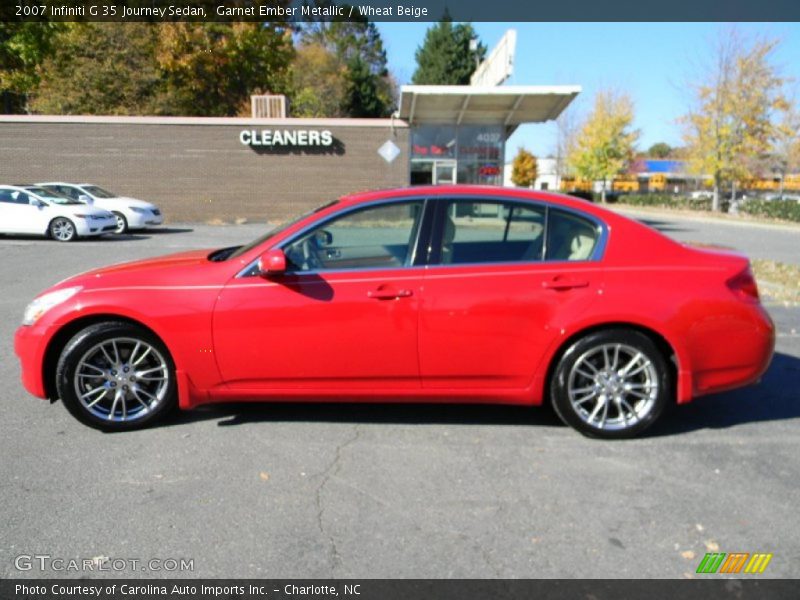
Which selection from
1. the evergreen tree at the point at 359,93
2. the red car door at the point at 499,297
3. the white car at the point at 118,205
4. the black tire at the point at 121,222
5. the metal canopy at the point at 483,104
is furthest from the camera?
the evergreen tree at the point at 359,93

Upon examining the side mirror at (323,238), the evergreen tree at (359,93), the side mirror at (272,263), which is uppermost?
the evergreen tree at (359,93)

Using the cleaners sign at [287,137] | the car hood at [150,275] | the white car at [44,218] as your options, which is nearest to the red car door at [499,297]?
the car hood at [150,275]

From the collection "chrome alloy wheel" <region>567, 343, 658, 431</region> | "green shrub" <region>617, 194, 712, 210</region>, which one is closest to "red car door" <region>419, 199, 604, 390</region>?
"chrome alloy wheel" <region>567, 343, 658, 431</region>

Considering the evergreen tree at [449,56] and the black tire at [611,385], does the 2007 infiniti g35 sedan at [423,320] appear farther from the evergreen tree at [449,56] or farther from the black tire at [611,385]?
the evergreen tree at [449,56]

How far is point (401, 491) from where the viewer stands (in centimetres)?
348

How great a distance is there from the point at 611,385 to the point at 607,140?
51511 mm

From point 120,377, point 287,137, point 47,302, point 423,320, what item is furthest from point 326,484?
point 287,137

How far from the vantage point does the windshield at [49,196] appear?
53.6 feet

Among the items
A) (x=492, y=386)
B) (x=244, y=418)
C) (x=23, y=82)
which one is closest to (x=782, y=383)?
(x=492, y=386)

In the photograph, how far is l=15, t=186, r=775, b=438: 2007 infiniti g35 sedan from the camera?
396 cm

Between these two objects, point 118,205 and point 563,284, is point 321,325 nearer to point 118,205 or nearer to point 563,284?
point 563,284

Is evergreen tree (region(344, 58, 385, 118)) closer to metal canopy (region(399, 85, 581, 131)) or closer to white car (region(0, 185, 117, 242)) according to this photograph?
metal canopy (region(399, 85, 581, 131))

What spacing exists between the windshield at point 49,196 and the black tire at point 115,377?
14060 millimetres

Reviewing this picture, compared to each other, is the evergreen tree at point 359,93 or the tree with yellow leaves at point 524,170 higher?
the evergreen tree at point 359,93
